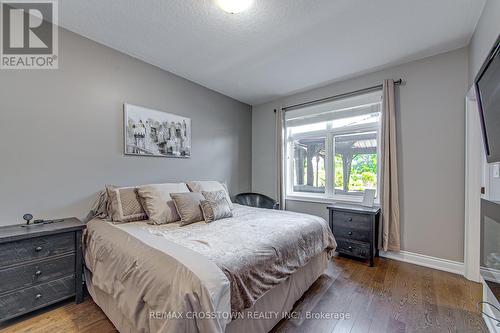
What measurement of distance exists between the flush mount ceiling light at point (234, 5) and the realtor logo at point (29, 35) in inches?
57.2

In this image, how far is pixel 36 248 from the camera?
67.1 inches

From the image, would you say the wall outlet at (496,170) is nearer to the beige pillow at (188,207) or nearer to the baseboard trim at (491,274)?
the baseboard trim at (491,274)

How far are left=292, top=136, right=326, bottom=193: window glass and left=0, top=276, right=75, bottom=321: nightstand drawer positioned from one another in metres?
3.32

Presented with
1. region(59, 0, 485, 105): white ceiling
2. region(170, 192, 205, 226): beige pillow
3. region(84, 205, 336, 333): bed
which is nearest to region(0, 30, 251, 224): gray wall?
region(59, 0, 485, 105): white ceiling

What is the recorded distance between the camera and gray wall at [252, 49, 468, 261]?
2461mm

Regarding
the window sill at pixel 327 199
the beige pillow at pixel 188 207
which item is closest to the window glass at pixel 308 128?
the window sill at pixel 327 199

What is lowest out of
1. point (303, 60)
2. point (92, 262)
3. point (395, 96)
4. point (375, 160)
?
point (92, 262)

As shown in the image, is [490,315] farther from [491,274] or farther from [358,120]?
[358,120]

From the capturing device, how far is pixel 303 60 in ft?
8.99

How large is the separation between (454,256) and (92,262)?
3756 mm

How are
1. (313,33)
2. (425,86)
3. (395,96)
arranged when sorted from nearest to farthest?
(313,33), (425,86), (395,96)

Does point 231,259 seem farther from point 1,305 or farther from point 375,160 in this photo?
point 375,160

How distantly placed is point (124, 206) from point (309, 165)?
9.47 ft

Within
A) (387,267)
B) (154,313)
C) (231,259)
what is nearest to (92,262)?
(154,313)
